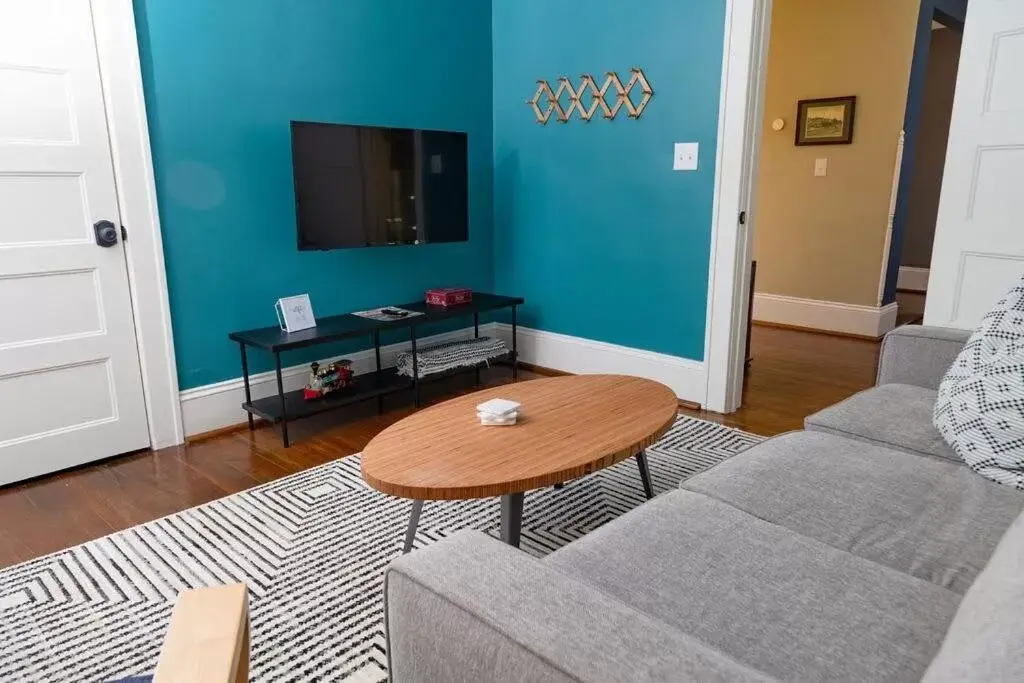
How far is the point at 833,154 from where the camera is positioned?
4891 millimetres

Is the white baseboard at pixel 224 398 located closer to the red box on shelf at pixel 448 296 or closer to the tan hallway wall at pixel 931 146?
the red box on shelf at pixel 448 296

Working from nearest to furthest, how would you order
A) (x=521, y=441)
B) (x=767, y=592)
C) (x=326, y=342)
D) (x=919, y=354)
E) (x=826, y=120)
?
(x=767, y=592) → (x=521, y=441) → (x=919, y=354) → (x=326, y=342) → (x=826, y=120)

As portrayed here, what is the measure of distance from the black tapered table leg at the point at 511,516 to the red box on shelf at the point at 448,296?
6.94 feet

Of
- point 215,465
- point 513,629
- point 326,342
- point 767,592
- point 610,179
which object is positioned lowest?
point 215,465

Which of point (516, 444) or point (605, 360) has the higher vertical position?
point (516, 444)

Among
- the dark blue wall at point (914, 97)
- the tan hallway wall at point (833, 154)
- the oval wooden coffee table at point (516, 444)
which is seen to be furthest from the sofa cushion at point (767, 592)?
the dark blue wall at point (914, 97)

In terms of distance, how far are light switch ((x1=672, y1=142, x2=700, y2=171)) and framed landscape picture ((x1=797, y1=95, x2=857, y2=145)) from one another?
2156 mm

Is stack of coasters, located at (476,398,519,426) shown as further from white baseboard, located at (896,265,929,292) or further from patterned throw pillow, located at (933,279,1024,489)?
white baseboard, located at (896,265,929,292)

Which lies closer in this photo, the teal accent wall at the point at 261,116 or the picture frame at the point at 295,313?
the teal accent wall at the point at 261,116

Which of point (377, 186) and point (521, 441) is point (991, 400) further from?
point (377, 186)

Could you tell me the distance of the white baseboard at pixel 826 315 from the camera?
4.91 m

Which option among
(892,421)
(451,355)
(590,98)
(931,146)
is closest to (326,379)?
(451,355)

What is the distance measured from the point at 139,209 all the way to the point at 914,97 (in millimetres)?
4720

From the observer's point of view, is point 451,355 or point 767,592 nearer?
point 767,592
